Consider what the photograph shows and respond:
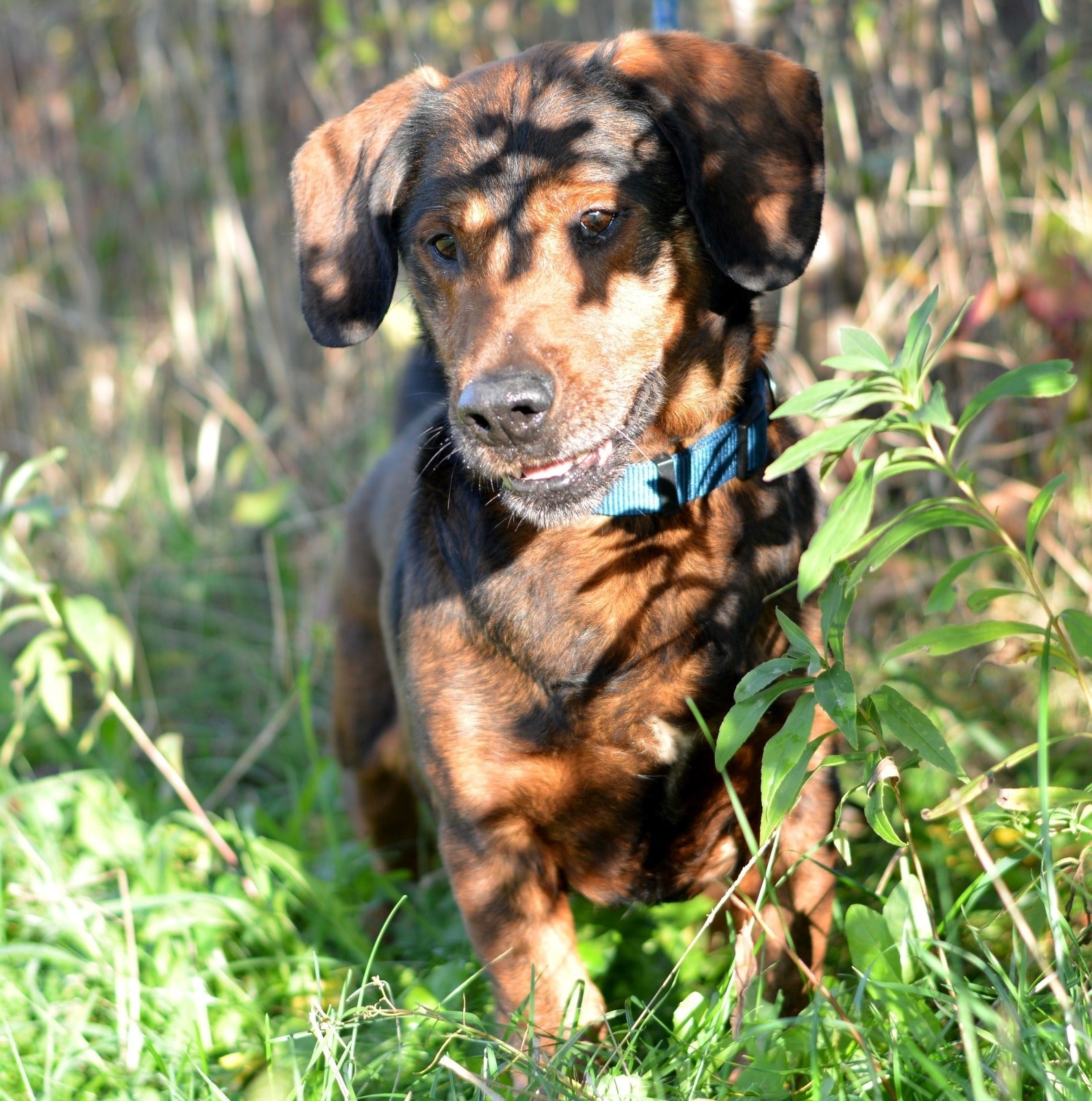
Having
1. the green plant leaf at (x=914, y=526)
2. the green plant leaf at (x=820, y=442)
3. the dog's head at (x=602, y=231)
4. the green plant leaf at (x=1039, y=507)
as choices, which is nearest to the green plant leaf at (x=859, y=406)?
the green plant leaf at (x=820, y=442)

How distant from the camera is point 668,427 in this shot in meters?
2.12

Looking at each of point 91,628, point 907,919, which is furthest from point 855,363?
point 91,628

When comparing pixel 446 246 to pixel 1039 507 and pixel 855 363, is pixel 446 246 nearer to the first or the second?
pixel 855 363

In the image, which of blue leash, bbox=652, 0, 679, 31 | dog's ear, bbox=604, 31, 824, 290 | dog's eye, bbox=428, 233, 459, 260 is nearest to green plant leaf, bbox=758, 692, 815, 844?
dog's ear, bbox=604, 31, 824, 290

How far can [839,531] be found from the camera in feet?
4.97

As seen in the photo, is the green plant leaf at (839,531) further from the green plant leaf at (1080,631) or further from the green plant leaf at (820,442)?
the green plant leaf at (1080,631)

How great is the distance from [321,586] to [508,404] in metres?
2.68

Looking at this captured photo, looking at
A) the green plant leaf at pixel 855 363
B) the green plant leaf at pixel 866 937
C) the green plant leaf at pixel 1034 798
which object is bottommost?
the green plant leaf at pixel 866 937

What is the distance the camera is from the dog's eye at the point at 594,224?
1989mm

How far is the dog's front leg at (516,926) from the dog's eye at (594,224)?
989 millimetres

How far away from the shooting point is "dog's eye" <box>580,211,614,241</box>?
6.53ft

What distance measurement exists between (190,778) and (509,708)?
2013mm

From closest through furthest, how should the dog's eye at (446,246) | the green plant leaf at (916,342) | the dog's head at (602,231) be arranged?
the green plant leaf at (916,342), the dog's head at (602,231), the dog's eye at (446,246)

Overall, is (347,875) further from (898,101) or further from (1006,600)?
(898,101)
